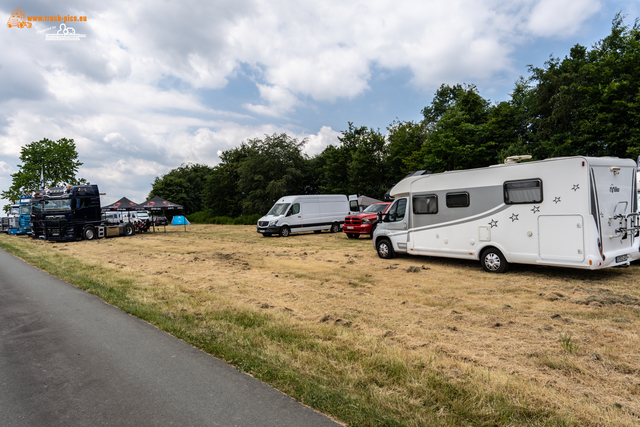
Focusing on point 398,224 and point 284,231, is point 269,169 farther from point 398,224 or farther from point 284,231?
point 398,224

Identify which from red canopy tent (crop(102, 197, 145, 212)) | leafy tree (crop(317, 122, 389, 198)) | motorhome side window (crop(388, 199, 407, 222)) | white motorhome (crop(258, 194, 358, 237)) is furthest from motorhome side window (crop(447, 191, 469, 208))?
leafy tree (crop(317, 122, 389, 198))

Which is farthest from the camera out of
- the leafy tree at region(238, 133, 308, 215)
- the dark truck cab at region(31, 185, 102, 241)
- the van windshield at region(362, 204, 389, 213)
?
the leafy tree at region(238, 133, 308, 215)

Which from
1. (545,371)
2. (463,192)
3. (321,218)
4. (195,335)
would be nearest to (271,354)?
(195,335)

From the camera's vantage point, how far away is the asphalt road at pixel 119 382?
2972 mm

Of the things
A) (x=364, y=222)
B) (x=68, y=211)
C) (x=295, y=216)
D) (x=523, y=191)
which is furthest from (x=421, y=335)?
(x=68, y=211)

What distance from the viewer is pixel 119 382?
3598 mm

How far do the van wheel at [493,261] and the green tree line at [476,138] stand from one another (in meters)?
19.8

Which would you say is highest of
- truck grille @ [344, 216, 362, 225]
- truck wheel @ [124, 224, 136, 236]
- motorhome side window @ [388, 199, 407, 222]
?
motorhome side window @ [388, 199, 407, 222]

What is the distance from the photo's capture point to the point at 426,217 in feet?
36.4

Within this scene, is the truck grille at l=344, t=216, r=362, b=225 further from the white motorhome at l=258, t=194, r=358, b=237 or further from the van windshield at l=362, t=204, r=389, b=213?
the white motorhome at l=258, t=194, r=358, b=237

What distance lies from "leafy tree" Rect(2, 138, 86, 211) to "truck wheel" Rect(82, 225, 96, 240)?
35.6m

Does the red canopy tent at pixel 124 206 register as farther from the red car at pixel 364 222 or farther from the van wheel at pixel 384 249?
the van wheel at pixel 384 249

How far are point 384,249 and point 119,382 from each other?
9901 millimetres

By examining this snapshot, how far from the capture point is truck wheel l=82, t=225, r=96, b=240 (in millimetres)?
23281
